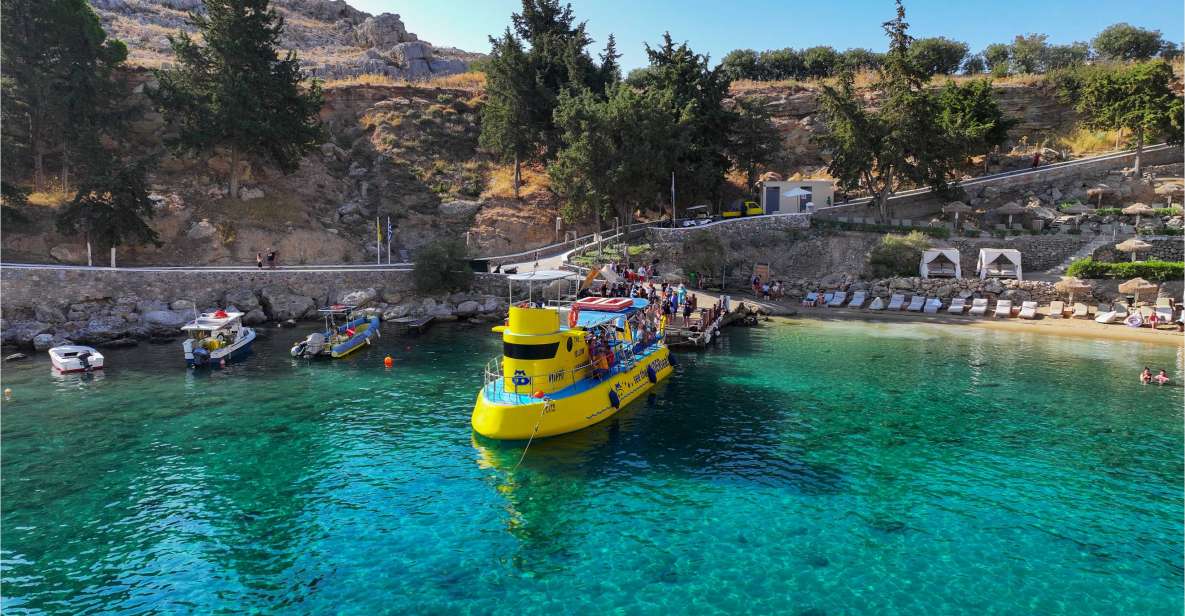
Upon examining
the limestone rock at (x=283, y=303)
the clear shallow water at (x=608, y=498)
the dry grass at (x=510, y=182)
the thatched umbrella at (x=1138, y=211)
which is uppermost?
the dry grass at (x=510, y=182)

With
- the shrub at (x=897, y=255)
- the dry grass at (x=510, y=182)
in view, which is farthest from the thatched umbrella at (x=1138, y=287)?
the dry grass at (x=510, y=182)

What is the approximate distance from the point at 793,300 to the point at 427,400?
34527mm

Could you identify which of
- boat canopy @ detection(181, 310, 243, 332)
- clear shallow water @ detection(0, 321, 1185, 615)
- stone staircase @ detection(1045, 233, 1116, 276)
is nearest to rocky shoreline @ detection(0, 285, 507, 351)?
boat canopy @ detection(181, 310, 243, 332)

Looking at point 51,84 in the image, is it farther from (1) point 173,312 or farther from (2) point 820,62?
(2) point 820,62

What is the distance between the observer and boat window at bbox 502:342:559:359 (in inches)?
932

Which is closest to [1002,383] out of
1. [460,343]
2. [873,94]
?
[460,343]

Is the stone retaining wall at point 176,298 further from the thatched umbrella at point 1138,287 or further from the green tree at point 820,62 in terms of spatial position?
the green tree at point 820,62

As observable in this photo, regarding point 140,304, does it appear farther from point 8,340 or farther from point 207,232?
point 207,232

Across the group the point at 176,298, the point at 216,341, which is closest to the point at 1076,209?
the point at 216,341

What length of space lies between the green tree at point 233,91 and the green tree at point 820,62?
7548cm

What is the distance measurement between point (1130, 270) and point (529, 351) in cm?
4695

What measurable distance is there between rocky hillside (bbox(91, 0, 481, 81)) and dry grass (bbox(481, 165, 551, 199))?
32.2 metres

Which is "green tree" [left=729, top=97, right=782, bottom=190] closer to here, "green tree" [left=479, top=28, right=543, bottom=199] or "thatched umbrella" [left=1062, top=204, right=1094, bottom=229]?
"green tree" [left=479, top=28, right=543, bottom=199]

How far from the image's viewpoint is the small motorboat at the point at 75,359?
3144cm
